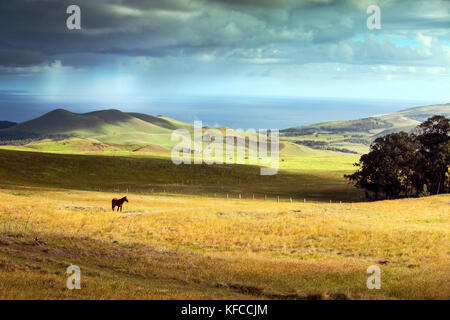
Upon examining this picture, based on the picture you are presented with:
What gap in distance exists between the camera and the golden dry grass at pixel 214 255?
17.5 metres

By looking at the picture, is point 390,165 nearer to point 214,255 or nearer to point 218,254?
point 218,254

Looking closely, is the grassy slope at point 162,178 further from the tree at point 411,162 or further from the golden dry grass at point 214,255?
the golden dry grass at point 214,255

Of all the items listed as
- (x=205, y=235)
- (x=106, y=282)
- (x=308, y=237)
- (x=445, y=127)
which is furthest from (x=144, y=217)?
(x=445, y=127)

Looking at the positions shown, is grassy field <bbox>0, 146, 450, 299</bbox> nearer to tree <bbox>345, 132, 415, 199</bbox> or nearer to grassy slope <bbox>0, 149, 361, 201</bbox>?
tree <bbox>345, 132, 415, 199</bbox>

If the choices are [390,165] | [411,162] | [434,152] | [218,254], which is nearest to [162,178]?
[390,165]

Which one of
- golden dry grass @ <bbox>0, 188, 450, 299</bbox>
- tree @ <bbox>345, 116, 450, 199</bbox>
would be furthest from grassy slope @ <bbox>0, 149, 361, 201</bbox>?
golden dry grass @ <bbox>0, 188, 450, 299</bbox>

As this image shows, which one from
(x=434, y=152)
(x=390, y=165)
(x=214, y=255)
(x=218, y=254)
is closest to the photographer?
(x=214, y=255)

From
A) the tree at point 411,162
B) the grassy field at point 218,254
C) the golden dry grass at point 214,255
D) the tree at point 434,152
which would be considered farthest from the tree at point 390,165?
the golden dry grass at point 214,255

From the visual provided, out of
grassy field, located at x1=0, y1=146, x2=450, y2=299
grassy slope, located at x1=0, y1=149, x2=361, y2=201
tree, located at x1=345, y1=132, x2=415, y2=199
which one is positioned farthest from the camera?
grassy slope, located at x1=0, y1=149, x2=361, y2=201

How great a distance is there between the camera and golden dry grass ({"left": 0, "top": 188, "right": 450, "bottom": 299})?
17481 millimetres

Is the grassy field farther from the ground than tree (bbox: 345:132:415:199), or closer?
closer

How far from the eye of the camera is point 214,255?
26.2 metres

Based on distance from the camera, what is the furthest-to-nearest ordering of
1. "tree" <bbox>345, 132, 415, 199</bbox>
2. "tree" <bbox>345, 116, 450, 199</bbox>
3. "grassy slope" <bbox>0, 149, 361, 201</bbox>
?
"grassy slope" <bbox>0, 149, 361, 201</bbox>
"tree" <bbox>345, 116, 450, 199</bbox>
"tree" <bbox>345, 132, 415, 199</bbox>

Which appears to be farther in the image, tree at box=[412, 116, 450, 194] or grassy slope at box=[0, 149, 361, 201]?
grassy slope at box=[0, 149, 361, 201]
